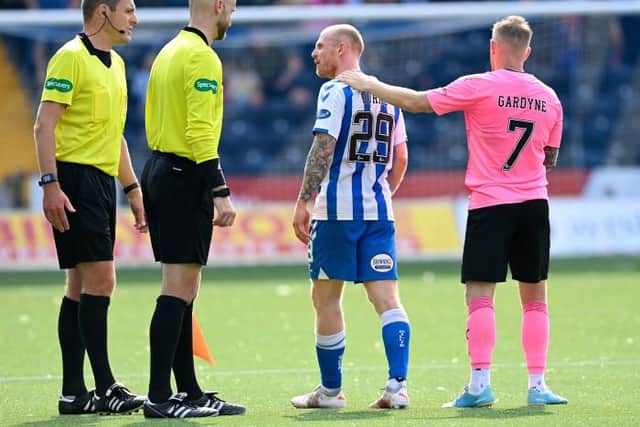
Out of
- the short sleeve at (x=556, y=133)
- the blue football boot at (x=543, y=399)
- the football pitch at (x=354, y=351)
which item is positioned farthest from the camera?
the short sleeve at (x=556, y=133)

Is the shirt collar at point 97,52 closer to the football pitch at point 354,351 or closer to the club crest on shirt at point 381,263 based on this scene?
the club crest on shirt at point 381,263

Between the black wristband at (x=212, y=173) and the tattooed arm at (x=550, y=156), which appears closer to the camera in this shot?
the black wristband at (x=212, y=173)

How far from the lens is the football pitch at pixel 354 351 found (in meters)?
6.89

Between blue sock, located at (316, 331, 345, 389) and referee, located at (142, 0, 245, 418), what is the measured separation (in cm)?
75

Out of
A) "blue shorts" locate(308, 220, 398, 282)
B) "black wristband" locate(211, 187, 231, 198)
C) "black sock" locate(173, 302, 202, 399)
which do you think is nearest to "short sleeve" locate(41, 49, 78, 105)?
"black wristband" locate(211, 187, 231, 198)

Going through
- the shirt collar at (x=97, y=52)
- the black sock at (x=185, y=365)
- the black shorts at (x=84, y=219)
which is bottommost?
the black sock at (x=185, y=365)

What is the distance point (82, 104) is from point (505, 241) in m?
2.42

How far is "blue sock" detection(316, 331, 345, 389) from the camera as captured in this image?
7250 mm

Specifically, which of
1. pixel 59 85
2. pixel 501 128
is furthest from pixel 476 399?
pixel 59 85

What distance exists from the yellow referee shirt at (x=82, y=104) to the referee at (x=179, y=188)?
1.36ft

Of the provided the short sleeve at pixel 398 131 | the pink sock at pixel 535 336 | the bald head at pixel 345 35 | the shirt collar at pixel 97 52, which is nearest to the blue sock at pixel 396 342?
the pink sock at pixel 535 336

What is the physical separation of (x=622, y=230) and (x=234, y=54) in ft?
23.5

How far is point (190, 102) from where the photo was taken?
21.8 feet

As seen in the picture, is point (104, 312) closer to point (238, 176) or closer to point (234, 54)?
point (238, 176)
